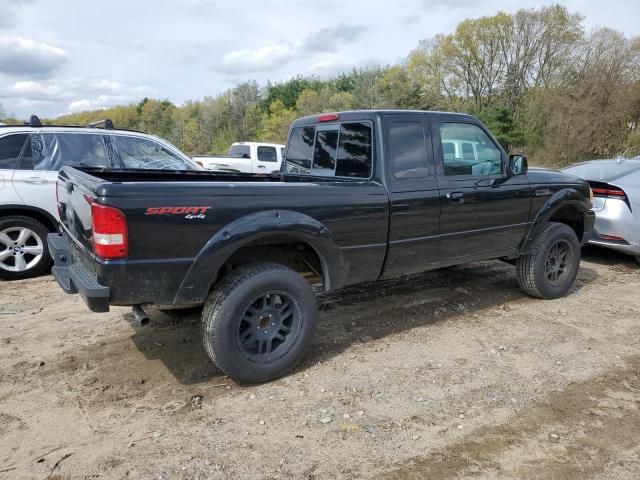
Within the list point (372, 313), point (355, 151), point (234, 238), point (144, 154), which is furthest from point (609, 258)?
point (144, 154)

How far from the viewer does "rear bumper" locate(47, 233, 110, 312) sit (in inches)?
117

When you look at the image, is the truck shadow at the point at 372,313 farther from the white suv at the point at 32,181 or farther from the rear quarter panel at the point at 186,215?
the white suv at the point at 32,181

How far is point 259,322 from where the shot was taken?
3.49 metres

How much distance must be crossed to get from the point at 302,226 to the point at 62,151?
14.2 feet

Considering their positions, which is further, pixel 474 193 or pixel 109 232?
pixel 474 193

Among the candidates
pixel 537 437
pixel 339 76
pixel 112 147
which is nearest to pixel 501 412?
pixel 537 437

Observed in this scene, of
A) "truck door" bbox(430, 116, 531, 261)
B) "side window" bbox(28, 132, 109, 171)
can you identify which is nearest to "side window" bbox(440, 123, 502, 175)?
"truck door" bbox(430, 116, 531, 261)

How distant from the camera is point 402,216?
406 centimetres

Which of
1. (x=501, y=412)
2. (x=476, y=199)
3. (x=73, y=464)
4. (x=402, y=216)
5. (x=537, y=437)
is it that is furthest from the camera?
(x=476, y=199)

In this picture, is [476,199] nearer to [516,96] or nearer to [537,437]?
[537,437]

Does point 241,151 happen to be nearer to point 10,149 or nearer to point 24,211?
point 10,149

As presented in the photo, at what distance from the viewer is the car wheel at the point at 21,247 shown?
586 centimetres

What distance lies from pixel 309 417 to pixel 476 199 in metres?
2.56

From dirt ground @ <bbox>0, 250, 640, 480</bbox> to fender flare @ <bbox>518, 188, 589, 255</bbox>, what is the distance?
0.72m
